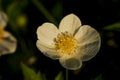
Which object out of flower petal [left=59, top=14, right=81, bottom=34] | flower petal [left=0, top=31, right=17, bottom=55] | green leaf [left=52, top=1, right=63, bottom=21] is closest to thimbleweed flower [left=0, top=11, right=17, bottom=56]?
flower petal [left=0, top=31, right=17, bottom=55]

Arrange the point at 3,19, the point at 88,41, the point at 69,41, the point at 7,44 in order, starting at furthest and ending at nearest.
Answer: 1. the point at 3,19
2. the point at 7,44
3. the point at 69,41
4. the point at 88,41

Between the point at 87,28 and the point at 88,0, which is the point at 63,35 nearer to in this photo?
the point at 87,28

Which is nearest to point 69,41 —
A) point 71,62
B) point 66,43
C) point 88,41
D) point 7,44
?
point 66,43

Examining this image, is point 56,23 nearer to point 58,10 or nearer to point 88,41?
point 88,41

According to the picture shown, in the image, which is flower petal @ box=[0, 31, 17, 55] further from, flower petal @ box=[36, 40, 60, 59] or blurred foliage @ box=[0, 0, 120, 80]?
flower petal @ box=[36, 40, 60, 59]

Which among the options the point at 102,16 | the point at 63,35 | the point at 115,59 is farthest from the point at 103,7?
the point at 63,35

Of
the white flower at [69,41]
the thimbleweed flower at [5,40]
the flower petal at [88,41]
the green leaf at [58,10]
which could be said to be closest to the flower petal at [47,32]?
the white flower at [69,41]

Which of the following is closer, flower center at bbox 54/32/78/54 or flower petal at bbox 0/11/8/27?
flower center at bbox 54/32/78/54
